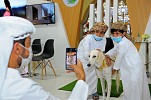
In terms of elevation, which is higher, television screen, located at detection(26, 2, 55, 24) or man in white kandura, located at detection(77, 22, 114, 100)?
television screen, located at detection(26, 2, 55, 24)

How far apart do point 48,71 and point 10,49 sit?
581 centimetres

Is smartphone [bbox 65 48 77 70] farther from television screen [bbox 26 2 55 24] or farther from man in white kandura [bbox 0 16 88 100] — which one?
television screen [bbox 26 2 55 24]

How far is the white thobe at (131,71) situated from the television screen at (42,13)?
3.97 m

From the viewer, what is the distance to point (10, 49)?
3.49 feet

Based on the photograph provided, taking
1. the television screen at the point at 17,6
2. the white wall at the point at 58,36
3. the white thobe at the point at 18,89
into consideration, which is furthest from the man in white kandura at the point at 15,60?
the television screen at the point at 17,6

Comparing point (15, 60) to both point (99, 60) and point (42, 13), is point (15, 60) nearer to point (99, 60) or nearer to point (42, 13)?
point (99, 60)

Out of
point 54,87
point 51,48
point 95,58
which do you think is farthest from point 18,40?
point 51,48

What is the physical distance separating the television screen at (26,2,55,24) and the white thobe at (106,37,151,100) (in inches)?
156

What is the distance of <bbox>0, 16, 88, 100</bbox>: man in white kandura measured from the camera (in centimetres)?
103

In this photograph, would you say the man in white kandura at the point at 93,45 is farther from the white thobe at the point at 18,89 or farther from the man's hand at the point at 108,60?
the white thobe at the point at 18,89

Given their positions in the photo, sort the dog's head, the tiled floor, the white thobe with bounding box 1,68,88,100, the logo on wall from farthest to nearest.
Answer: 1. the logo on wall
2. the tiled floor
3. the dog's head
4. the white thobe with bounding box 1,68,88,100

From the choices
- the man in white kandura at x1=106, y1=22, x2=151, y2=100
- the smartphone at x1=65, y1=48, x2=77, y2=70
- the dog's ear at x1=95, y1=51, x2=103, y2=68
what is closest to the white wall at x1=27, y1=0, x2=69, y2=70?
the dog's ear at x1=95, y1=51, x2=103, y2=68

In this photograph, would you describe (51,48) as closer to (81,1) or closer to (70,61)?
(81,1)

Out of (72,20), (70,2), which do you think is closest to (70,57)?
(72,20)
